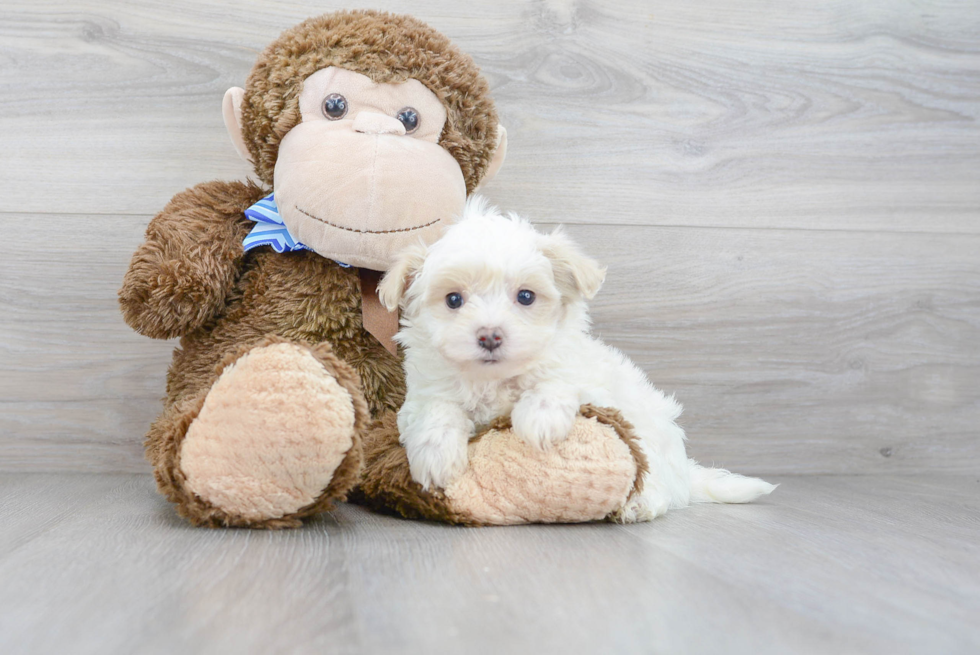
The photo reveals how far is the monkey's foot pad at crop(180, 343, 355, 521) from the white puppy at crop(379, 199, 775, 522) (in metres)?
0.17

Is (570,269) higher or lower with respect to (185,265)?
higher

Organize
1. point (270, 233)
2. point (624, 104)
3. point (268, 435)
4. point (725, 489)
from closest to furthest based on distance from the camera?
point (268, 435) → point (270, 233) → point (725, 489) → point (624, 104)

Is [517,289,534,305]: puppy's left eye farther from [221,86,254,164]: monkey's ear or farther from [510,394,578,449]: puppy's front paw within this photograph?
[221,86,254,164]: monkey's ear

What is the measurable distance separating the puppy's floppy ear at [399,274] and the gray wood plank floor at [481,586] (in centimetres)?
32

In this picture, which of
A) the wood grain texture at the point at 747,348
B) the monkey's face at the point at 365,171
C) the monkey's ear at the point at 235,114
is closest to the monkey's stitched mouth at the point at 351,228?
the monkey's face at the point at 365,171

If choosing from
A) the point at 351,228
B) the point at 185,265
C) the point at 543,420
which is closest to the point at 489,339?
the point at 543,420

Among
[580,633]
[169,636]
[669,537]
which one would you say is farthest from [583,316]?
[169,636]

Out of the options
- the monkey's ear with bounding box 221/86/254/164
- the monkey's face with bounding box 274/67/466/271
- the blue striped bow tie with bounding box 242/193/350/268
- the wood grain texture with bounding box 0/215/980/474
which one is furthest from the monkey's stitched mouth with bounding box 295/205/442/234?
the wood grain texture with bounding box 0/215/980/474

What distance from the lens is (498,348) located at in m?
1.09

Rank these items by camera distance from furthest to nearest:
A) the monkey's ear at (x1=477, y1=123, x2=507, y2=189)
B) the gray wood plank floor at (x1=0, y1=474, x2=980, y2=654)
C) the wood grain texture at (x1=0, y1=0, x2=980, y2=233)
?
the wood grain texture at (x1=0, y1=0, x2=980, y2=233), the monkey's ear at (x1=477, y1=123, x2=507, y2=189), the gray wood plank floor at (x1=0, y1=474, x2=980, y2=654)

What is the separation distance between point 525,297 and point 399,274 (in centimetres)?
18

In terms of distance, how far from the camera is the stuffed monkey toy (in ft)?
3.34

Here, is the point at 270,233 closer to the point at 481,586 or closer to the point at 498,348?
the point at 498,348

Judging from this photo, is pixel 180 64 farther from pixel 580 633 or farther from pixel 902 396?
pixel 902 396
